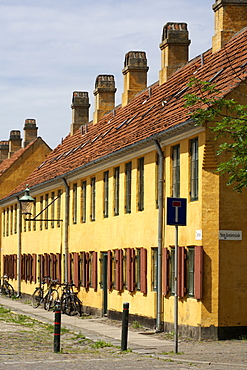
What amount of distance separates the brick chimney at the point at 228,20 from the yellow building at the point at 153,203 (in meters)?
0.03

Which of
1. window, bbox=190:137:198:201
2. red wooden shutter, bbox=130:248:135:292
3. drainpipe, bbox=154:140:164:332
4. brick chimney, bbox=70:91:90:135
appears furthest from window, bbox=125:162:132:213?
brick chimney, bbox=70:91:90:135

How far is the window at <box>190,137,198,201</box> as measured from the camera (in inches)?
861

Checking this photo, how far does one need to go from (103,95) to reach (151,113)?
14705 millimetres

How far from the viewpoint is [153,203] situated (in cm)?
2531

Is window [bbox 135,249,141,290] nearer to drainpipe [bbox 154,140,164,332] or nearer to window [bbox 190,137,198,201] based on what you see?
drainpipe [bbox 154,140,164,332]

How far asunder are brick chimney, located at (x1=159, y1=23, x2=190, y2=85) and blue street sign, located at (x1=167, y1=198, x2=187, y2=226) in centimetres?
1631

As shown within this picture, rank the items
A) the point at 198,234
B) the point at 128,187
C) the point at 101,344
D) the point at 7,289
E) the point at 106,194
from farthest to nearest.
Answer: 1. the point at 7,289
2. the point at 106,194
3. the point at 128,187
4. the point at 198,234
5. the point at 101,344

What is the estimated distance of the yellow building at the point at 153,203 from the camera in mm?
20969

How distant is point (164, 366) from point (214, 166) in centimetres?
677

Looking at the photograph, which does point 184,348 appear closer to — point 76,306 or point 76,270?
point 76,306

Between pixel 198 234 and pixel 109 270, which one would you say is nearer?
pixel 198 234

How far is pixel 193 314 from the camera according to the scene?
69.6 ft

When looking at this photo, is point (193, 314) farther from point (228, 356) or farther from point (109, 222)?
point (109, 222)

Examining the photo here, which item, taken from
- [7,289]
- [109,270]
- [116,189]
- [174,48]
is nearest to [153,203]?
[116,189]
